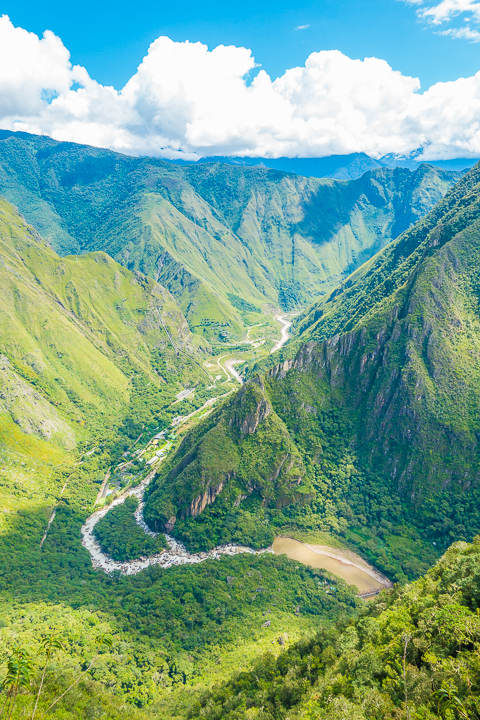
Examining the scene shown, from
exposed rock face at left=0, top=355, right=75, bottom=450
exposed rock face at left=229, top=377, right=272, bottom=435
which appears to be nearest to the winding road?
exposed rock face at left=229, top=377, right=272, bottom=435

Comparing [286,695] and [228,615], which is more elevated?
[286,695]

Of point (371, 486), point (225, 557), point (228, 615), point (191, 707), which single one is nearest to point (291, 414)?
point (371, 486)

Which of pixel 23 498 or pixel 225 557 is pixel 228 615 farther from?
pixel 23 498

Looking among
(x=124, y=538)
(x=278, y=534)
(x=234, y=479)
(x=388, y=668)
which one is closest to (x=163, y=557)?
(x=124, y=538)

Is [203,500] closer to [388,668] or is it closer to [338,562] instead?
[338,562]

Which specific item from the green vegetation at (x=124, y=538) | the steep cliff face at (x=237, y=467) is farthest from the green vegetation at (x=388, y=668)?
the steep cliff face at (x=237, y=467)
